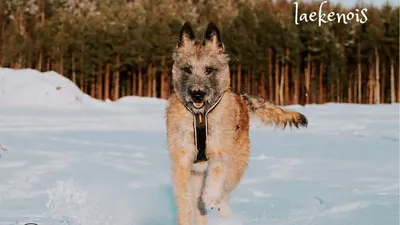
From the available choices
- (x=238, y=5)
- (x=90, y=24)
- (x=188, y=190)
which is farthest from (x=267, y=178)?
(x=238, y=5)

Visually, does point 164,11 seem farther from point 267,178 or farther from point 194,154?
point 194,154

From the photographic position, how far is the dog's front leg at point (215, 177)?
629 centimetres

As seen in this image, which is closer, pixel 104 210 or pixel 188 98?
pixel 188 98

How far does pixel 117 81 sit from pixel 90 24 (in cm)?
849

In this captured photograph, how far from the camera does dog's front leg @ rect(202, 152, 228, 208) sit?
6.29 m

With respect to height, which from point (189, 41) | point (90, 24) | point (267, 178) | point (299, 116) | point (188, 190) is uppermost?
point (90, 24)

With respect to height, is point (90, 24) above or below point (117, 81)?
above

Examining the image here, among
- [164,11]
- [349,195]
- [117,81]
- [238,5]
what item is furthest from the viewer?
[238,5]

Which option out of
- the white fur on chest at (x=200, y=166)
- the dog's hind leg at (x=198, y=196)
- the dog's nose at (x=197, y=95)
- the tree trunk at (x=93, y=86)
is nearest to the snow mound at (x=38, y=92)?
the tree trunk at (x=93, y=86)

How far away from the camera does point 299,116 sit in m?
8.51

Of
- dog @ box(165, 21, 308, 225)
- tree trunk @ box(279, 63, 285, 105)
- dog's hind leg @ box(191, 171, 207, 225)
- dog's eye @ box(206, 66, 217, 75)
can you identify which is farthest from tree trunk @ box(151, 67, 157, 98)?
dog's eye @ box(206, 66, 217, 75)

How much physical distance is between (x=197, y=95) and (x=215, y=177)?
0.88 metres

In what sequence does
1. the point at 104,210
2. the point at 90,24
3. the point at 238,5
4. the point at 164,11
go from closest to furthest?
the point at 104,210
the point at 90,24
the point at 164,11
the point at 238,5

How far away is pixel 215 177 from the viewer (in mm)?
6293
